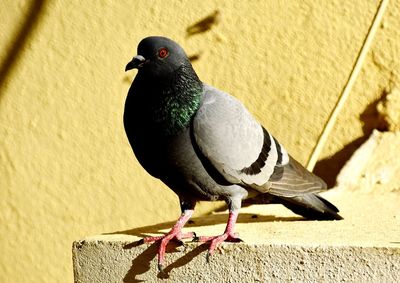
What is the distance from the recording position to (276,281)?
2949mm

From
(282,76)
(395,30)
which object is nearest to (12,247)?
(282,76)

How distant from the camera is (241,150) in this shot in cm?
316

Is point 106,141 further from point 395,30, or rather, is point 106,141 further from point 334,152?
point 395,30

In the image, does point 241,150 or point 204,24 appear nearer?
point 241,150

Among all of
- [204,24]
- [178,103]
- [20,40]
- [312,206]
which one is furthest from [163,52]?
[20,40]

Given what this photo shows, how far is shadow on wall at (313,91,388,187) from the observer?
4422mm

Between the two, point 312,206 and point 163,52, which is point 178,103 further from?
point 312,206

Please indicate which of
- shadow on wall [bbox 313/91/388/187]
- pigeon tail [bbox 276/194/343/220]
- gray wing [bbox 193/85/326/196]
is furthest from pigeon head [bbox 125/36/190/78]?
shadow on wall [bbox 313/91/388/187]

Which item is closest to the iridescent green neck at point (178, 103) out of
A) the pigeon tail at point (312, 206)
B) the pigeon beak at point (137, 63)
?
the pigeon beak at point (137, 63)

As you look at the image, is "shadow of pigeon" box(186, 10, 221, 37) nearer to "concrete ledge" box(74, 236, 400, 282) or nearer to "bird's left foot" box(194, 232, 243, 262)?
"concrete ledge" box(74, 236, 400, 282)

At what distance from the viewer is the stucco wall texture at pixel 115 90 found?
4.40m

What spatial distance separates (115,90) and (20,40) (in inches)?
26.5

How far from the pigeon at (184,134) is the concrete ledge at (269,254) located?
3.0 inches

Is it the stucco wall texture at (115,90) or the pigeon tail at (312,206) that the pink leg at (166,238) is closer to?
the pigeon tail at (312,206)
